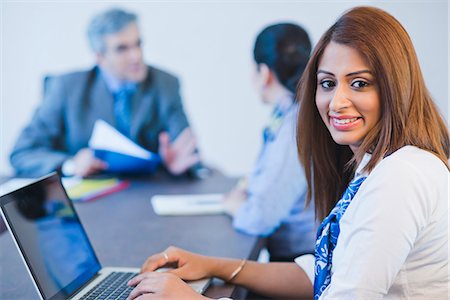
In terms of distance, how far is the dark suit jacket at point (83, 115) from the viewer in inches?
107

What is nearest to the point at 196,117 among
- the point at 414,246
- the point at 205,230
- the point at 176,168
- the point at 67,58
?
the point at 176,168

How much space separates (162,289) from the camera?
1.07 meters

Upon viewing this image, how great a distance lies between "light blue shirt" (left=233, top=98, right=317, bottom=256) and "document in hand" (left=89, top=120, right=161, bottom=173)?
870 mm

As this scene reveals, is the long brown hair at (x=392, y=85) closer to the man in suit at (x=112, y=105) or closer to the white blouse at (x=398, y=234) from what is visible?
the white blouse at (x=398, y=234)

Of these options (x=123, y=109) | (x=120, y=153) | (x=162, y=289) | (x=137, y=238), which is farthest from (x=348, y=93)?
(x=123, y=109)

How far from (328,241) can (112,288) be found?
0.44 meters

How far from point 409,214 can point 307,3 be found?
192 cm

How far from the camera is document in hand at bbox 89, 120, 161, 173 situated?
2.58 metres

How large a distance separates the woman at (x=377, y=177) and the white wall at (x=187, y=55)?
5.06ft

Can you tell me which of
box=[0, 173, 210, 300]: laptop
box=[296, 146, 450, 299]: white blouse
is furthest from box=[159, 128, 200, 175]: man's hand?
box=[296, 146, 450, 299]: white blouse

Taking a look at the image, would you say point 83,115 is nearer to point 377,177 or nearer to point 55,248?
point 55,248

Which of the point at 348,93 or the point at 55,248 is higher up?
the point at 348,93

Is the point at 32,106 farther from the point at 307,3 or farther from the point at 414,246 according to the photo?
the point at 414,246

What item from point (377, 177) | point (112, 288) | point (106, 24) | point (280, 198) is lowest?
point (280, 198)
